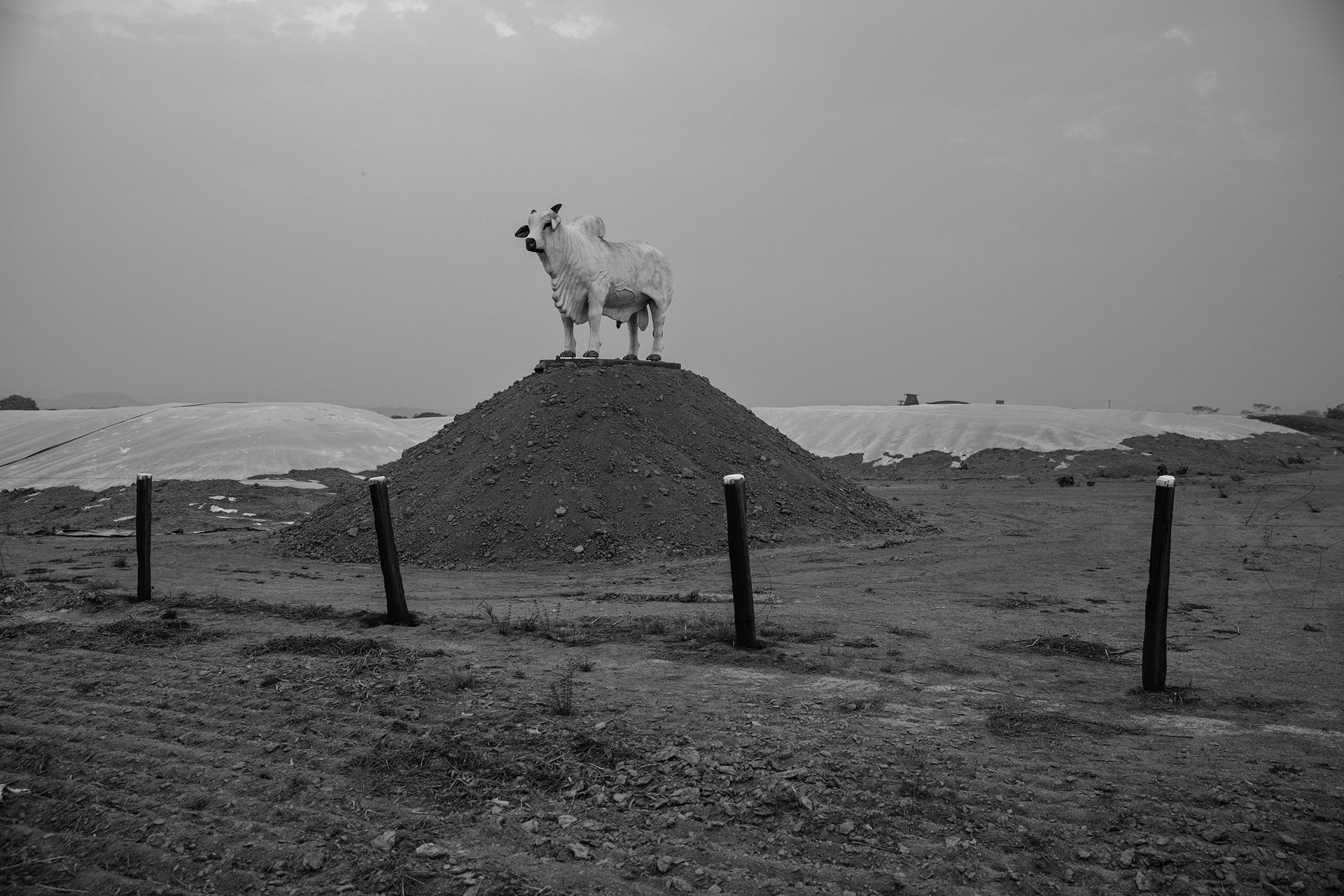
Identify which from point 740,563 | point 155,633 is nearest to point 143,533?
point 155,633

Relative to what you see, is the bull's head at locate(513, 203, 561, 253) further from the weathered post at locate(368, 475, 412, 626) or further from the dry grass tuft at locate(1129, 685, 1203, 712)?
the dry grass tuft at locate(1129, 685, 1203, 712)

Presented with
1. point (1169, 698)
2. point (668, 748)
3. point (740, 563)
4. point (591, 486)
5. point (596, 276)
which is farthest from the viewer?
point (596, 276)

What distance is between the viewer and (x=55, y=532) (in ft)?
52.6

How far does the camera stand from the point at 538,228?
1368 centimetres

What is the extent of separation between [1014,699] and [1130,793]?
133 centimetres

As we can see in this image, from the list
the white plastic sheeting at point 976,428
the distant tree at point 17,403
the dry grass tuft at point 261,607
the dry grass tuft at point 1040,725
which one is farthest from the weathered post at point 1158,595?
the distant tree at point 17,403

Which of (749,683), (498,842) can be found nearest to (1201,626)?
(749,683)

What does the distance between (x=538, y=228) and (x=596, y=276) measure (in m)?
1.26

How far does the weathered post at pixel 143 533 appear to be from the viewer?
852 cm

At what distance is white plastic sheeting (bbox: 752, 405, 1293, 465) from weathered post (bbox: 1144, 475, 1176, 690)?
23956mm

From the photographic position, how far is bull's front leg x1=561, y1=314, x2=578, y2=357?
48.6ft

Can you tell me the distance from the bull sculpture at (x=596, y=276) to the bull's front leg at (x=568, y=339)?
0.5 inches

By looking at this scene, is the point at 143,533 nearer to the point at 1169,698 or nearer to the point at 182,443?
the point at 1169,698

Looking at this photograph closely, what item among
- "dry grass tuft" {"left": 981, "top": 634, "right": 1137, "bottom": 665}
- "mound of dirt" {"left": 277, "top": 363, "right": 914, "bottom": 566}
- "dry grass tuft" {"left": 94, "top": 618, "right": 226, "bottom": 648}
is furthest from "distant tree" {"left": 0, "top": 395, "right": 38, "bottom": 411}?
"dry grass tuft" {"left": 981, "top": 634, "right": 1137, "bottom": 665}
